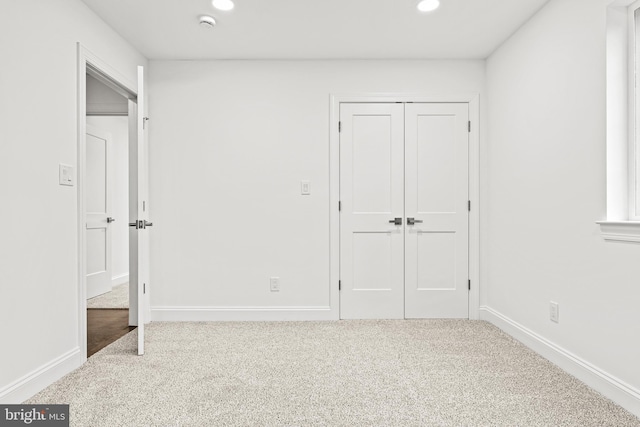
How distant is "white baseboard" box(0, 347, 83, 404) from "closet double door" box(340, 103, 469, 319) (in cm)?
208

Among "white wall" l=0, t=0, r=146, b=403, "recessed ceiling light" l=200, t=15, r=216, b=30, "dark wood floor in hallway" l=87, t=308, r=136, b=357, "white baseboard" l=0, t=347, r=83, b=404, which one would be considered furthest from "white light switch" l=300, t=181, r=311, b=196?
"white baseboard" l=0, t=347, r=83, b=404

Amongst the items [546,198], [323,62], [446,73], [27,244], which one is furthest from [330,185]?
[27,244]

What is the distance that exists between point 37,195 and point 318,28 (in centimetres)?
217

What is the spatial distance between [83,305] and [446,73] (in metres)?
3.44

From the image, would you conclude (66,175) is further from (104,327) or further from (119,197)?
(119,197)

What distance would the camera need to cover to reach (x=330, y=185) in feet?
11.4

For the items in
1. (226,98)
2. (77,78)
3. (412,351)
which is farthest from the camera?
(226,98)

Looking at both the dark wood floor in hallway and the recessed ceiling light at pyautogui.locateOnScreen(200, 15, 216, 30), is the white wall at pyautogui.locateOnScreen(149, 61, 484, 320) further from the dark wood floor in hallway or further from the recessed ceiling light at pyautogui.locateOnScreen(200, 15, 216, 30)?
the recessed ceiling light at pyautogui.locateOnScreen(200, 15, 216, 30)

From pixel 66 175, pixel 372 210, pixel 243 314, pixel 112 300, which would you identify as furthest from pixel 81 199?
pixel 112 300

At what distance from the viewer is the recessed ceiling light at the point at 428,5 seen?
254 centimetres

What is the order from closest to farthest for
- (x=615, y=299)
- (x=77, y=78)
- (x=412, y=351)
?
(x=615, y=299) → (x=77, y=78) → (x=412, y=351)

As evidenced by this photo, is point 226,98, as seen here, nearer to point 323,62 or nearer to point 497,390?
point 323,62

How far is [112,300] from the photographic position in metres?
4.43

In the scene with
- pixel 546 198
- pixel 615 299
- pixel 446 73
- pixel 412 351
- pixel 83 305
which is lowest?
pixel 412 351
